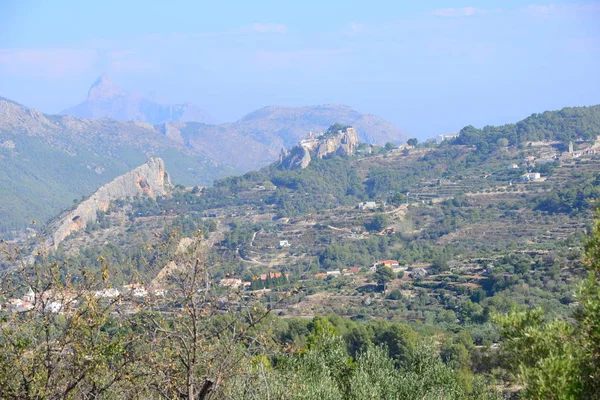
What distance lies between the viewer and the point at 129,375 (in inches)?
255

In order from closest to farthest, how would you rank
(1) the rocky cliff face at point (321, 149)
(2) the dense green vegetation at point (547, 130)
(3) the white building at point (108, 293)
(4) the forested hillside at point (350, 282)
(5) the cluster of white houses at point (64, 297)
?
(5) the cluster of white houses at point (64, 297)
(4) the forested hillside at point (350, 282)
(3) the white building at point (108, 293)
(2) the dense green vegetation at point (547, 130)
(1) the rocky cliff face at point (321, 149)

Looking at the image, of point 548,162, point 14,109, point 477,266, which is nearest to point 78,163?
point 14,109

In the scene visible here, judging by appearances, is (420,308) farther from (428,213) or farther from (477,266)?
(428,213)

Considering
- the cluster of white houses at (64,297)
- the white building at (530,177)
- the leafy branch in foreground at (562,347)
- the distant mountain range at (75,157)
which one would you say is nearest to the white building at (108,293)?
the cluster of white houses at (64,297)

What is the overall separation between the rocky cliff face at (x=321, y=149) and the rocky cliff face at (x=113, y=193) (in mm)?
18626

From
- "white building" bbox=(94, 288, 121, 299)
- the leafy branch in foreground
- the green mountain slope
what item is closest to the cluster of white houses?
"white building" bbox=(94, 288, 121, 299)

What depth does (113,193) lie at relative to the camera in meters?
73.2

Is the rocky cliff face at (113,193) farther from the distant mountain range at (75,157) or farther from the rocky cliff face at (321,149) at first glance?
the rocky cliff face at (321,149)

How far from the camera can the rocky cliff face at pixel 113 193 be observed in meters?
61.4

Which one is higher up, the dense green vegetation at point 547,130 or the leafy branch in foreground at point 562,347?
the dense green vegetation at point 547,130

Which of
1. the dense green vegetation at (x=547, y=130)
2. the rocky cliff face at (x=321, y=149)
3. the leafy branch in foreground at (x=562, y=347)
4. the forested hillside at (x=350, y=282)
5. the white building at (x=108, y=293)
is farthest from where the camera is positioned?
the rocky cliff face at (x=321, y=149)

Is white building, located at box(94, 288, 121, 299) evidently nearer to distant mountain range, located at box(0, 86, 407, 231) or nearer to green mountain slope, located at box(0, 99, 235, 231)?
green mountain slope, located at box(0, 99, 235, 231)

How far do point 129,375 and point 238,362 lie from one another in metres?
1.27

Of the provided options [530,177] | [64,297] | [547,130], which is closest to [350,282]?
[530,177]
